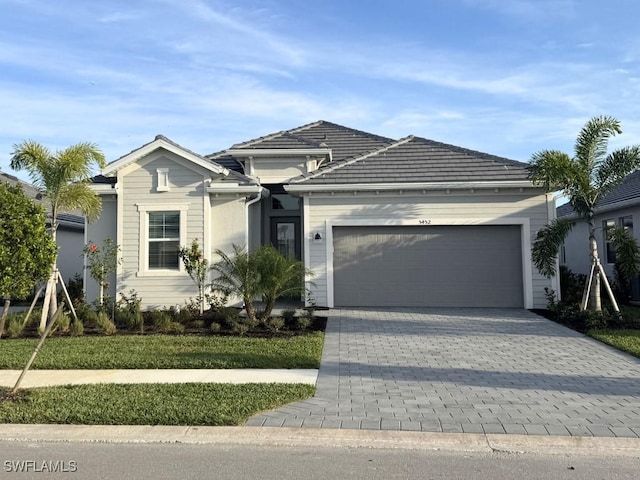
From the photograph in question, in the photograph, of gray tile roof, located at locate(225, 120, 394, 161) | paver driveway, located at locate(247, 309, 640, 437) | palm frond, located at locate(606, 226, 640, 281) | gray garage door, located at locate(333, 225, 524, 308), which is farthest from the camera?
gray tile roof, located at locate(225, 120, 394, 161)

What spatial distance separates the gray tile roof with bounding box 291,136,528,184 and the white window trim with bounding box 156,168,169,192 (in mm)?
3555

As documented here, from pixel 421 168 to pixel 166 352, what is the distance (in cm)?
903

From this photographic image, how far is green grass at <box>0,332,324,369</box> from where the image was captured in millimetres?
8047

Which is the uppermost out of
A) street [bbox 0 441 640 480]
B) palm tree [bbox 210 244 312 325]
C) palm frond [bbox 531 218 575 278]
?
palm frond [bbox 531 218 575 278]

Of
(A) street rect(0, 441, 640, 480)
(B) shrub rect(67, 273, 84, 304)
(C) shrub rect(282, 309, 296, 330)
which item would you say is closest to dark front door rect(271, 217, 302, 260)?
(C) shrub rect(282, 309, 296, 330)

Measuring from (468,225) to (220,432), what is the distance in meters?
10.8

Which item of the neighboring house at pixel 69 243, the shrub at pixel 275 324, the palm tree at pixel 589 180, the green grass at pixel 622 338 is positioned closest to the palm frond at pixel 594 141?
the palm tree at pixel 589 180

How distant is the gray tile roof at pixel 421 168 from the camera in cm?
1428

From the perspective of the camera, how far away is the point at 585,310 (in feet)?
38.7

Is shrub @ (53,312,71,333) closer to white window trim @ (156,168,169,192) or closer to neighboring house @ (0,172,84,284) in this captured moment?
white window trim @ (156,168,169,192)

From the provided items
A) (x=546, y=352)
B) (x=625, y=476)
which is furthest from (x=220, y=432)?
(x=546, y=352)

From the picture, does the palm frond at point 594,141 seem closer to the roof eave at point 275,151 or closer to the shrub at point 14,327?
the roof eave at point 275,151

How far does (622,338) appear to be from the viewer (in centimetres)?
991

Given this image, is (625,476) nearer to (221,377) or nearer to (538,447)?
(538,447)
